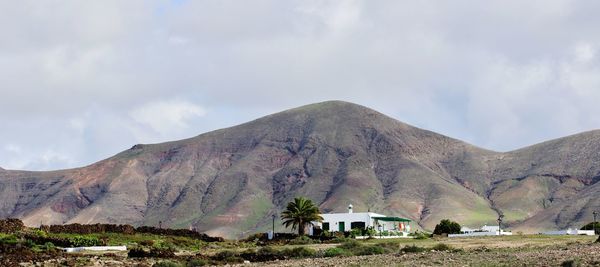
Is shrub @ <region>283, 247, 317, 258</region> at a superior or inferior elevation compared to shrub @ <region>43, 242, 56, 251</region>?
inferior

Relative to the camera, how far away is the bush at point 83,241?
6638 centimetres

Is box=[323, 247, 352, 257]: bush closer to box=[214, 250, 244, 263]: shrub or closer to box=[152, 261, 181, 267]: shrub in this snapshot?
box=[214, 250, 244, 263]: shrub

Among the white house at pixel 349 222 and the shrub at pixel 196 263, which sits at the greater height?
the white house at pixel 349 222

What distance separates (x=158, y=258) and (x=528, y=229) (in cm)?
13623

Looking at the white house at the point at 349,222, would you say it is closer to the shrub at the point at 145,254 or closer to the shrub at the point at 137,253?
the shrub at the point at 145,254

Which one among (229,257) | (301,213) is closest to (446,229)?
(301,213)

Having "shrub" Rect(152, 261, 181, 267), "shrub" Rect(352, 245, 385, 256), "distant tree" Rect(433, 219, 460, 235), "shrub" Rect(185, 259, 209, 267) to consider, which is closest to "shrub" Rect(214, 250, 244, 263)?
"shrub" Rect(185, 259, 209, 267)

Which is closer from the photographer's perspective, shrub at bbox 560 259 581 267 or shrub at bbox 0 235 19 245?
shrub at bbox 560 259 581 267

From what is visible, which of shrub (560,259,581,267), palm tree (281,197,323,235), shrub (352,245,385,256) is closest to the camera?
shrub (560,259,581,267)

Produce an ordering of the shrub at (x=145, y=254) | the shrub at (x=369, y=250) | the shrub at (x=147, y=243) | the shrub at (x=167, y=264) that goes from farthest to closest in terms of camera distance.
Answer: the shrub at (x=147, y=243)
the shrub at (x=369, y=250)
the shrub at (x=145, y=254)
the shrub at (x=167, y=264)

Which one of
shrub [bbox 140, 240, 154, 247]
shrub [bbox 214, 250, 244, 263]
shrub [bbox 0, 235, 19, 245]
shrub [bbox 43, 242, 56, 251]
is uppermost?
shrub [bbox 140, 240, 154, 247]

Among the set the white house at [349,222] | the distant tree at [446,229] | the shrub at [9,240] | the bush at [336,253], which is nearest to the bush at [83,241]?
the shrub at [9,240]

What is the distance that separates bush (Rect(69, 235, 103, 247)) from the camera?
218 feet

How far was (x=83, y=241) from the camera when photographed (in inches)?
2640
